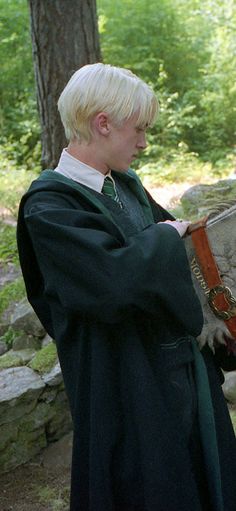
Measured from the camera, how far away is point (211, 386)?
1990mm

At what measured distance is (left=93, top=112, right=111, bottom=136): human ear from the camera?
1.74 meters

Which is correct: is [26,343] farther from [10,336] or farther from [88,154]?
[88,154]

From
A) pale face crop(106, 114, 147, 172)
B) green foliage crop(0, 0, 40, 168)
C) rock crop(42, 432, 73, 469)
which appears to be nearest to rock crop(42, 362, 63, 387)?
rock crop(42, 432, 73, 469)

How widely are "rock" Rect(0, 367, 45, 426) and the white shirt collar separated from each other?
1728 millimetres

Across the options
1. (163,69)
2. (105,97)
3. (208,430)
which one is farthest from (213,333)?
(163,69)

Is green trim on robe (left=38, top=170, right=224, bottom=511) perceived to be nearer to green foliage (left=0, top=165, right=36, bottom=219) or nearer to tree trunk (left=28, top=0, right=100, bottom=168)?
tree trunk (left=28, top=0, right=100, bottom=168)

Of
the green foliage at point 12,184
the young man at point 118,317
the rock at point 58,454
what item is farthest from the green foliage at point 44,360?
the green foliage at point 12,184

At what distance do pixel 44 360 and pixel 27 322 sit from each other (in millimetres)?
627

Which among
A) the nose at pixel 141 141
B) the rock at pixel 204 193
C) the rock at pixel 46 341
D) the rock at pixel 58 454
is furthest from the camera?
the rock at pixel 204 193

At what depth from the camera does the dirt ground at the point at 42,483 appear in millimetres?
3133

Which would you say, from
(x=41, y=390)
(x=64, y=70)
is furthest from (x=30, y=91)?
(x=41, y=390)

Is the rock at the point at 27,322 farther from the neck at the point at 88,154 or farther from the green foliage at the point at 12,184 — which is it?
the green foliage at the point at 12,184

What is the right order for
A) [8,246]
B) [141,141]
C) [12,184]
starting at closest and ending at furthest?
1. [141,141]
2. [8,246]
3. [12,184]

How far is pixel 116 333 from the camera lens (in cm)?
176
